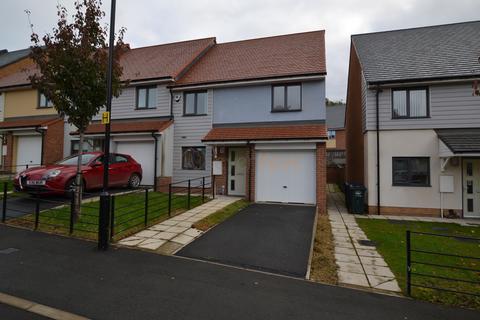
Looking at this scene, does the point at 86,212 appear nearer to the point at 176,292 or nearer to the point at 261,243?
the point at 261,243

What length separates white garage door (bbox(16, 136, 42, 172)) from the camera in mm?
15836

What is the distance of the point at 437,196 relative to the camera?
35.2 feet

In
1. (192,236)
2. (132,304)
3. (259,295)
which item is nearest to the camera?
(132,304)

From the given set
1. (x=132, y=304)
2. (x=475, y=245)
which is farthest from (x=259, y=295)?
(x=475, y=245)

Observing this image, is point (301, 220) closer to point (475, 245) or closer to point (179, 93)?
point (475, 245)

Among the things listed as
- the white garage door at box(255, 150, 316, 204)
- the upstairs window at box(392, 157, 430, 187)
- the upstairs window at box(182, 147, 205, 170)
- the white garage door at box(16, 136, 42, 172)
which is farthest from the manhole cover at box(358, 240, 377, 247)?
the white garage door at box(16, 136, 42, 172)

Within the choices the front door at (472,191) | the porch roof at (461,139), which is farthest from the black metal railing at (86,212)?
the front door at (472,191)

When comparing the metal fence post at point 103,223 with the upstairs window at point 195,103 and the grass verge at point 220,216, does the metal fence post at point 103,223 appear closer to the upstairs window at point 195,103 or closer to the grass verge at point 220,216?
the grass verge at point 220,216

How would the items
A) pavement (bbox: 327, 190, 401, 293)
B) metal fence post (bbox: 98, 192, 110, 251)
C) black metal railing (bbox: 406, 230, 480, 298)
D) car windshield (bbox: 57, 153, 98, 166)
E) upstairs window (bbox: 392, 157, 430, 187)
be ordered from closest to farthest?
black metal railing (bbox: 406, 230, 480, 298)
pavement (bbox: 327, 190, 401, 293)
metal fence post (bbox: 98, 192, 110, 251)
car windshield (bbox: 57, 153, 98, 166)
upstairs window (bbox: 392, 157, 430, 187)

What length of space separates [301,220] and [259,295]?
4923 millimetres

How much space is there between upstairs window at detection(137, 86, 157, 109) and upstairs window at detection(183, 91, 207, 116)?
1.77m

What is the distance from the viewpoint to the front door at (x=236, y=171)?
13.0m

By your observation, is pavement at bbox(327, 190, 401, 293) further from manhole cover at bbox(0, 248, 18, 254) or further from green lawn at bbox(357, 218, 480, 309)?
manhole cover at bbox(0, 248, 18, 254)

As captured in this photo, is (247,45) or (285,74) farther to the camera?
(247,45)
